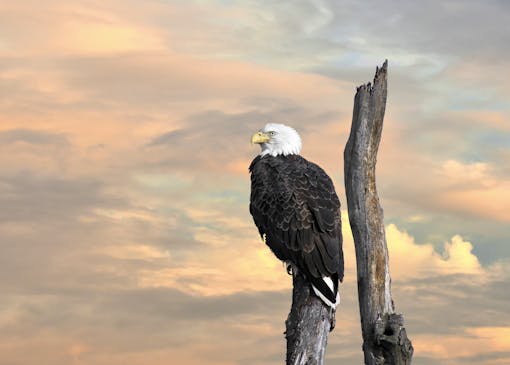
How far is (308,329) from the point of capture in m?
10.2

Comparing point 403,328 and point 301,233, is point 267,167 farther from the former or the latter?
point 403,328

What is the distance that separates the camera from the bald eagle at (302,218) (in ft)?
35.2

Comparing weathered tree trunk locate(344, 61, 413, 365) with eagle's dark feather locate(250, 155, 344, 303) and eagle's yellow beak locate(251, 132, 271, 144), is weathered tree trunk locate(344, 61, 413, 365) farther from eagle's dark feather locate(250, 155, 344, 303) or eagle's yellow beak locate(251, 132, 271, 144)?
eagle's yellow beak locate(251, 132, 271, 144)

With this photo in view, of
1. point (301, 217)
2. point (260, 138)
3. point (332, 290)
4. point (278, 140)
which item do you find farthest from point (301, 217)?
point (260, 138)

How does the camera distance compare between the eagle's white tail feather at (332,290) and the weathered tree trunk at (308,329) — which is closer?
the weathered tree trunk at (308,329)

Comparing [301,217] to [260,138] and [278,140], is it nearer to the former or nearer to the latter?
[278,140]

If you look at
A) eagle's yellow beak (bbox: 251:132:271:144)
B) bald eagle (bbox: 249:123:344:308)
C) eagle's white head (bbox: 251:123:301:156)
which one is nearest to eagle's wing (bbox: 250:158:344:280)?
bald eagle (bbox: 249:123:344:308)

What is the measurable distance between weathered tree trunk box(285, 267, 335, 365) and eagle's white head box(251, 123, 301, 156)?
2552 mm

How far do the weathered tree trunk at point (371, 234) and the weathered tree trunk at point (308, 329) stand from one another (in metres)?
1.59

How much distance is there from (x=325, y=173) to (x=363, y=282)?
1.65 meters

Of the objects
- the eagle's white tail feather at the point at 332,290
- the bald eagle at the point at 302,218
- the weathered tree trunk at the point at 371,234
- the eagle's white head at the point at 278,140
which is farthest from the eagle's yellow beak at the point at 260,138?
the eagle's white tail feather at the point at 332,290

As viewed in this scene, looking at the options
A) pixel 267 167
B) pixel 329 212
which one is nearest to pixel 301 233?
pixel 329 212

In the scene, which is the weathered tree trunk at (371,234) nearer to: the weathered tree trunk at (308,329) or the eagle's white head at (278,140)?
the eagle's white head at (278,140)

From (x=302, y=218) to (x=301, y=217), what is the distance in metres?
0.02
